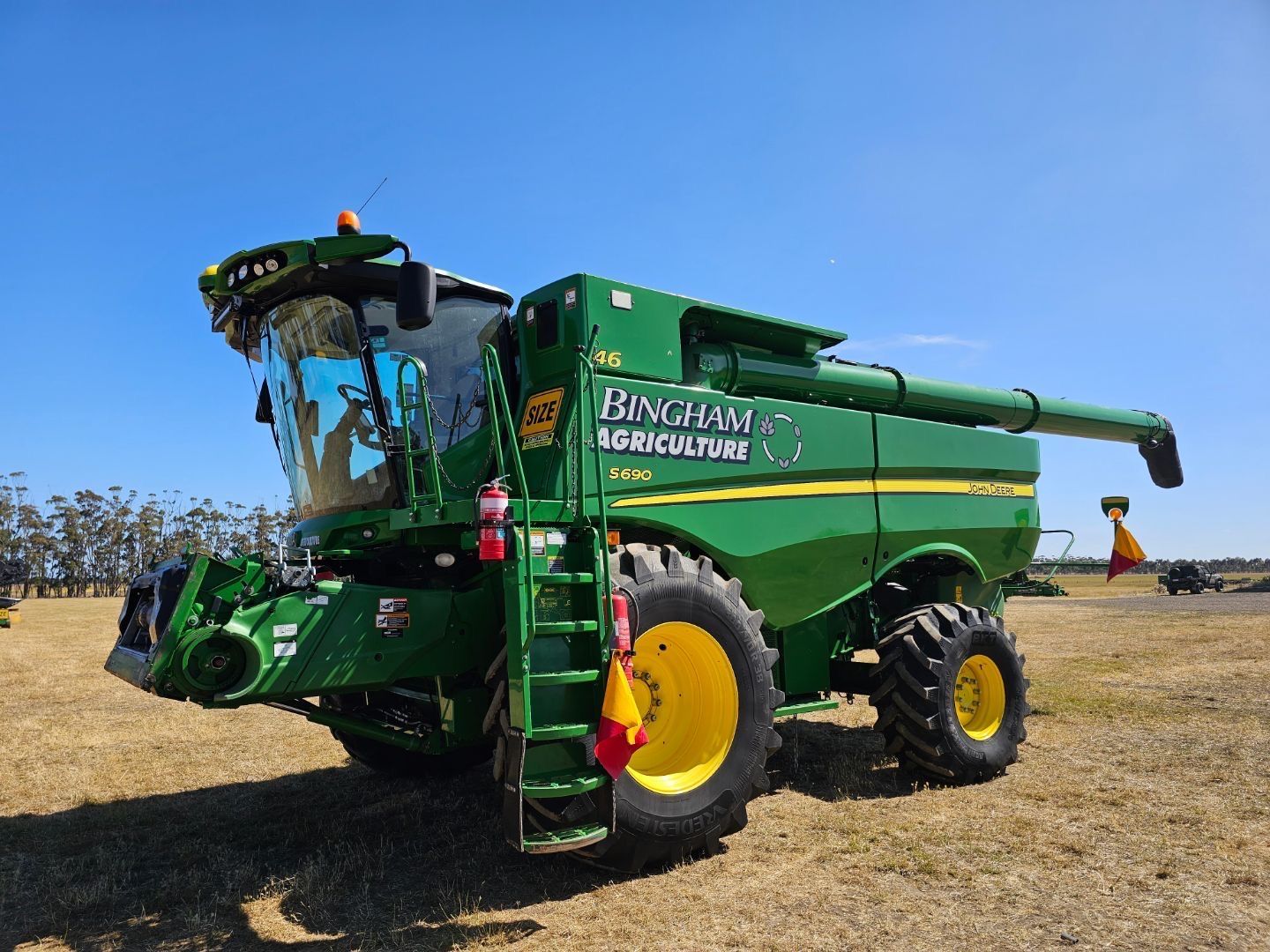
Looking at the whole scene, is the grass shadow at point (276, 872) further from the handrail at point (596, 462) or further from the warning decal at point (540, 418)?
the warning decal at point (540, 418)

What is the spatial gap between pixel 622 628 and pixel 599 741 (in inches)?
19.7

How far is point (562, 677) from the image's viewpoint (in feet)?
12.3

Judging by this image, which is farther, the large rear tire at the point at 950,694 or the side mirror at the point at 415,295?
the large rear tire at the point at 950,694

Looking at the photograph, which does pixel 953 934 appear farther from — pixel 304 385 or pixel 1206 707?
pixel 1206 707

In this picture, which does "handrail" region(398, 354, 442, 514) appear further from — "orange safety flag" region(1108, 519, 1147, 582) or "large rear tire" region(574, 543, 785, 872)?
"orange safety flag" region(1108, 519, 1147, 582)

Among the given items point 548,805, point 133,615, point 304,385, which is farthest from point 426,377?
point 548,805

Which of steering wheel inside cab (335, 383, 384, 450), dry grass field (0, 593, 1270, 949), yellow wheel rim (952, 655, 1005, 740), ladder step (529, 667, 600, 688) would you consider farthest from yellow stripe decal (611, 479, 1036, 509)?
dry grass field (0, 593, 1270, 949)

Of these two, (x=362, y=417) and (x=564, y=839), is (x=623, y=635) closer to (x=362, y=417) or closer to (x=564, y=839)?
(x=564, y=839)

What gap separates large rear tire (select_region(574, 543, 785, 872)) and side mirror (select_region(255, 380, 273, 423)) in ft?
9.59

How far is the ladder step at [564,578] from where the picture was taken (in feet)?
12.6

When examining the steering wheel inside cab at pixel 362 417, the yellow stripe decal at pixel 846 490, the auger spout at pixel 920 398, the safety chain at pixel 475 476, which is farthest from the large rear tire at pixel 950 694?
the steering wheel inside cab at pixel 362 417

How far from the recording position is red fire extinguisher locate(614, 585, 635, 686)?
3.81m

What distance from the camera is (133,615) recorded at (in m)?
4.57

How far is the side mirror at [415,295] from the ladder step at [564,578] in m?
1.29
